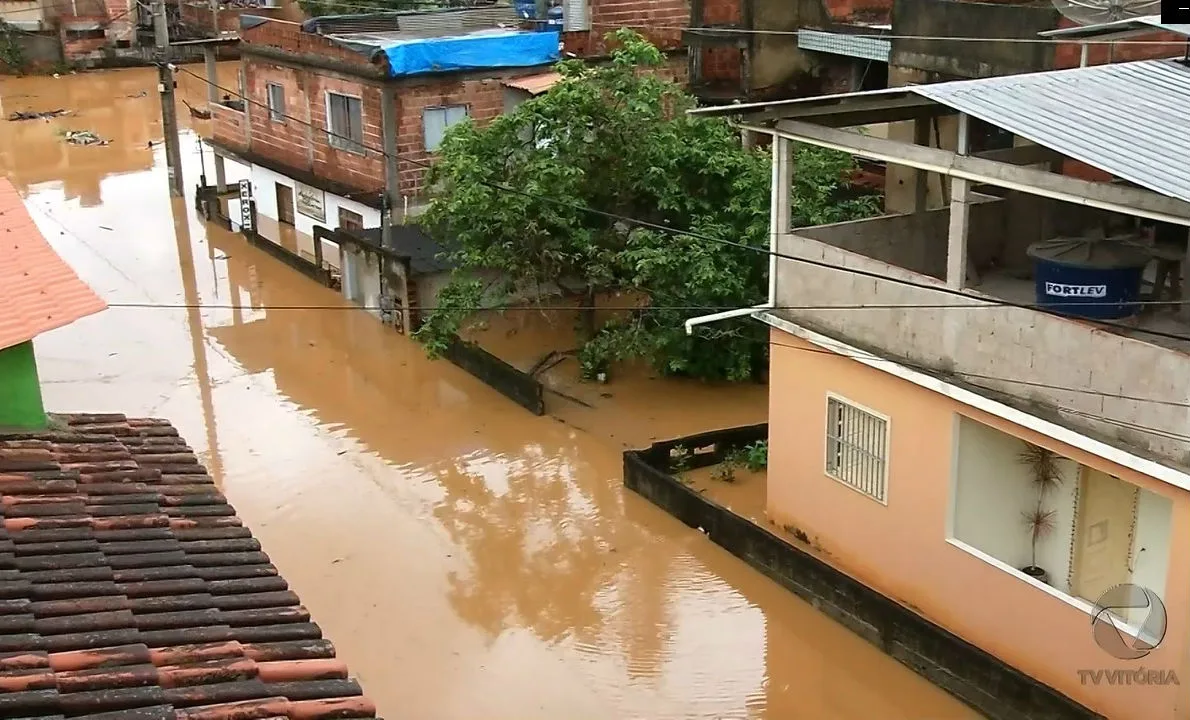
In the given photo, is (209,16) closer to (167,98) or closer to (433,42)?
(167,98)

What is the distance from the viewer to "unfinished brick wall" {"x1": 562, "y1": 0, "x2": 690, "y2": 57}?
24875 millimetres

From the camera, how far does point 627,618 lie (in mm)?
12445

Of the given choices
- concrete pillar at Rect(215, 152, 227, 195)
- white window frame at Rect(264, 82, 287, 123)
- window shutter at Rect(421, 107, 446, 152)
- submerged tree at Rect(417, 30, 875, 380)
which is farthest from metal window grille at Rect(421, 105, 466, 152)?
concrete pillar at Rect(215, 152, 227, 195)

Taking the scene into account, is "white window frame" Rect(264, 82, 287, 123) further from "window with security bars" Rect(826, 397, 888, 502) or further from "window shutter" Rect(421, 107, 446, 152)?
"window with security bars" Rect(826, 397, 888, 502)

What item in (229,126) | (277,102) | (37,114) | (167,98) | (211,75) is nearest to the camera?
(277,102)

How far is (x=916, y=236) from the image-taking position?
43.4ft

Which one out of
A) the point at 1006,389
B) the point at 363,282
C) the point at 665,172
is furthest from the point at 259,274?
the point at 1006,389

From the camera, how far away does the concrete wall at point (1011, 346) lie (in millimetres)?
9062

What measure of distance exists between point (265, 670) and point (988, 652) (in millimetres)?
7236

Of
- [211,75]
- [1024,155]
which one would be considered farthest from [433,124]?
[1024,155]

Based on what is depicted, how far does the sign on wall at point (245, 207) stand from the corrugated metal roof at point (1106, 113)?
67.6 ft

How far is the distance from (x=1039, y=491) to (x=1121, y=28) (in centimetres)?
483

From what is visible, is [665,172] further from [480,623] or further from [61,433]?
[61,433]

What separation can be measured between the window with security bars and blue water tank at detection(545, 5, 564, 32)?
51.9 feet
